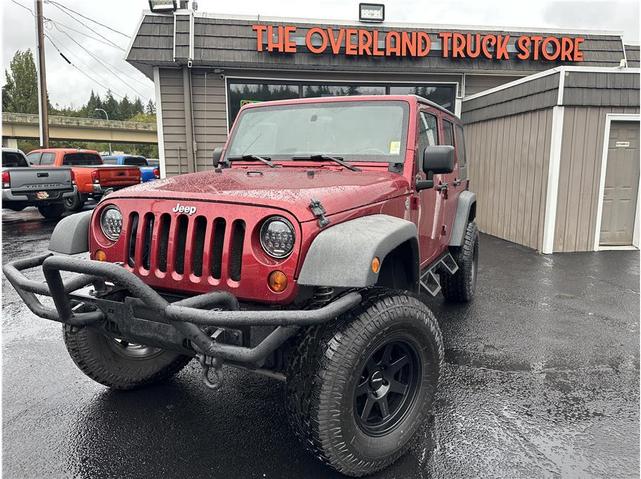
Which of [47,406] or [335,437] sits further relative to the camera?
[47,406]

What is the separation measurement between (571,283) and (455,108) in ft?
18.5

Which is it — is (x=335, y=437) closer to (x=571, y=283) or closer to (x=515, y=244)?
(x=571, y=283)

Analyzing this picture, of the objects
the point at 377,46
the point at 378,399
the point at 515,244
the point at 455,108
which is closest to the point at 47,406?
the point at 378,399

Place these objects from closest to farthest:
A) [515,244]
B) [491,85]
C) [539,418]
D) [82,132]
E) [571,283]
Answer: [539,418] → [571,283] → [515,244] → [491,85] → [82,132]

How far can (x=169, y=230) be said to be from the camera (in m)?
2.54

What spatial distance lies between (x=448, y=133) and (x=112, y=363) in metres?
3.39

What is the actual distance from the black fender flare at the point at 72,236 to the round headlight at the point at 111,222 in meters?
0.21

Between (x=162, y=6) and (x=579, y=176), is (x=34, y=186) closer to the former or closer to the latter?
(x=162, y=6)

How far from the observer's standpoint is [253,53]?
9602mm

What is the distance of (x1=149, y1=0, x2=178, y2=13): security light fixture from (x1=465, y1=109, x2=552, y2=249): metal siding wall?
649 cm

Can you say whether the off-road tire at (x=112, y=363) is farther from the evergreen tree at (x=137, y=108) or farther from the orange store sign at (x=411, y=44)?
the evergreen tree at (x=137, y=108)

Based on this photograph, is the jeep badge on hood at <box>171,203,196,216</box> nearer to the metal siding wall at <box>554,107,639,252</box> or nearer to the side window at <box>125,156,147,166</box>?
the metal siding wall at <box>554,107,639,252</box>

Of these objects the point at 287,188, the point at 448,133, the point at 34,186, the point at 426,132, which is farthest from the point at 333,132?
the point at 34,186

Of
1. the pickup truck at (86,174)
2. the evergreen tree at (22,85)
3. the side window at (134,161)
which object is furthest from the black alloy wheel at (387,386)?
the evergreen tree at (22,85)
